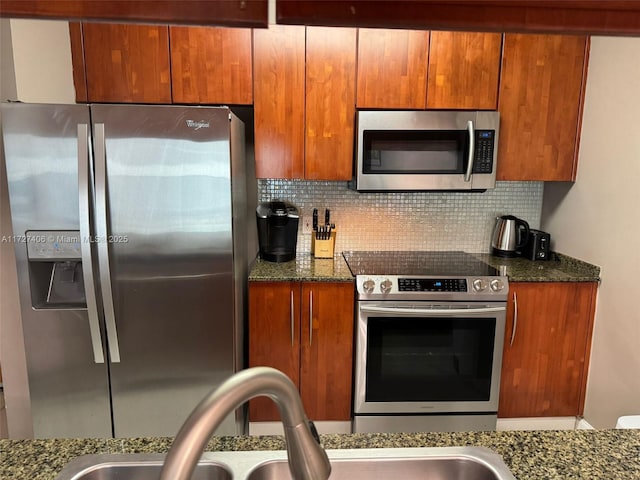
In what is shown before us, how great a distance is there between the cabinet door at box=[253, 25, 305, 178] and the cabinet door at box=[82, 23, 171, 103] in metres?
0.49

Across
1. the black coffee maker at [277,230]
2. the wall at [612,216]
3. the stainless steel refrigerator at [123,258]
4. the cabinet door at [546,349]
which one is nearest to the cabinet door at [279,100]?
the black coffee maker at [277,230]

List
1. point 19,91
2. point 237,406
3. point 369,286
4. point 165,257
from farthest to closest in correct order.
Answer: point 369,286
point 19,91
point 165,257
point 237,406

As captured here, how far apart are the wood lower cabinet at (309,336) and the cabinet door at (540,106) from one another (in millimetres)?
1244

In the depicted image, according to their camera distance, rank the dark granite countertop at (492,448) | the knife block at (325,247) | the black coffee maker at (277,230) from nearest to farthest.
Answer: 1. the dark granite countertop at (492,448)
2. the black coffee maker at (277,230)
3. the knife block at (325,247)

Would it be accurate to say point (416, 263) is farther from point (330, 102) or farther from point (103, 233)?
point (103, 233)

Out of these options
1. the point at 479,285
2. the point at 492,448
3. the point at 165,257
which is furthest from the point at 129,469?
the point at 479,285

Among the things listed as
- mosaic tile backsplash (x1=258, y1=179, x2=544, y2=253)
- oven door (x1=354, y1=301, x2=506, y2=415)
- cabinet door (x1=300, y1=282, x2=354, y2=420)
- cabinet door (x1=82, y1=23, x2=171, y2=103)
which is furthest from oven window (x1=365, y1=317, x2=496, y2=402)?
cabinet door (x1=82, y1=23, x2=171, y2=103)

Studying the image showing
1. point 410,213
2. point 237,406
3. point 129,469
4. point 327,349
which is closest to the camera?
point 237,406

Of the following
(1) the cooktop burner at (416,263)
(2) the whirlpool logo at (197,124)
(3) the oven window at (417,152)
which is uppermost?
(2) the whirlpool logo at (197,124)

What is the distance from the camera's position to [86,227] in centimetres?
182

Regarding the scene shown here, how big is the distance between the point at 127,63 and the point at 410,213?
6.12 feet

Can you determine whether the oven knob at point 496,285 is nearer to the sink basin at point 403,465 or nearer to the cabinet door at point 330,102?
the cabinet door at point 330,102

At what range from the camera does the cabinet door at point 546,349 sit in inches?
92.7

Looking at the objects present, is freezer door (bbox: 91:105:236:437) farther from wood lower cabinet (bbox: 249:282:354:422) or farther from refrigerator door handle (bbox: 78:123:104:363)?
wood lower cabinet (bbox: 249:282:354:422)
